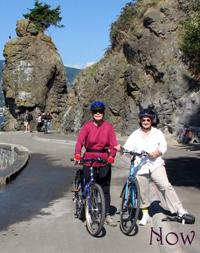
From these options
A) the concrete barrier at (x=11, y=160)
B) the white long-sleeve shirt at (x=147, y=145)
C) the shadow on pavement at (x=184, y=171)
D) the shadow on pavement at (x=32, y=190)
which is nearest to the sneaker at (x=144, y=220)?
the white long-sleeve shirt at (x=147, y=145)

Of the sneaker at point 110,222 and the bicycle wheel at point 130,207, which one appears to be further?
the sneaker at point 110,222

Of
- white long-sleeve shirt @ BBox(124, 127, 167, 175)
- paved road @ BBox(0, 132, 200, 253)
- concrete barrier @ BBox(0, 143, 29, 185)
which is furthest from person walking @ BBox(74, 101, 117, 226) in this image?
concrete barrier @ BBox(0, 143, 29, 185)

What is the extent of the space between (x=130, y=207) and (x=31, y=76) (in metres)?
47.8

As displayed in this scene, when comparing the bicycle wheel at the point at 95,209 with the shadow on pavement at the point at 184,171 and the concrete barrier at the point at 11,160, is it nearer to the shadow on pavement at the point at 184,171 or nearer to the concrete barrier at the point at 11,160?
the shadow on pavement at the point at 184,171

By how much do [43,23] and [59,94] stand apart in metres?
8.12

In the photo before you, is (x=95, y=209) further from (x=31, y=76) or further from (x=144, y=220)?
(x=31, y=76)

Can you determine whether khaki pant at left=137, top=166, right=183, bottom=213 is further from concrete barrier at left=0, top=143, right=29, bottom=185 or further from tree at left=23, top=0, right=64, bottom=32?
tree at left=23, top=0, right=64, bottom=32

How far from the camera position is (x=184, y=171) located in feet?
49.4

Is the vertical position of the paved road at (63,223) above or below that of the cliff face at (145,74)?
below

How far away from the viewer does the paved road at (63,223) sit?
679cm

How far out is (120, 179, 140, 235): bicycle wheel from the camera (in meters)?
7.33

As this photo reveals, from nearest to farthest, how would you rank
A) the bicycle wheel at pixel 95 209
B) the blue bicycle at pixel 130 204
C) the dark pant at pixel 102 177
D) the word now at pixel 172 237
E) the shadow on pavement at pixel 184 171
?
the word now at pixel 172 237 < the bicycle wheel at pixel 95 209 < the blue bicycle at pixel 130 204 < the dark pant at pixel 102 177 < the shadow on pavement at pixel 184 171

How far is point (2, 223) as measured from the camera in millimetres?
8359

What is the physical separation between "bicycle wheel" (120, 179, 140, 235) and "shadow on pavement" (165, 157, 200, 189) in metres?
4.81
